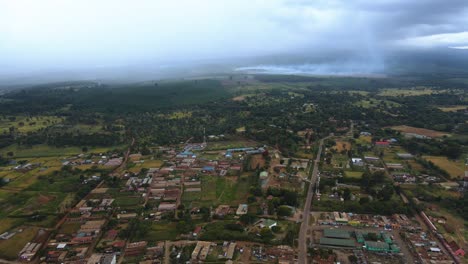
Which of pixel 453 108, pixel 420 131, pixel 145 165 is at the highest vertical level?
pixel 453 108

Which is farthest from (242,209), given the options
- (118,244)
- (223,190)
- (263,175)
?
(118,244)

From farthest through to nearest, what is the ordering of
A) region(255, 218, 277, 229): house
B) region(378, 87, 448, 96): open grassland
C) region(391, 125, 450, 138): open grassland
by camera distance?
region(378, 87, 448, 96): open grassland < region(391, 125, 450, 138): open grassland < region(255, 218, 277, 229): house

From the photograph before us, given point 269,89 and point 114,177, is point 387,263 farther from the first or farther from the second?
point 269,89

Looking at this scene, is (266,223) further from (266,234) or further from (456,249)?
(456,249)

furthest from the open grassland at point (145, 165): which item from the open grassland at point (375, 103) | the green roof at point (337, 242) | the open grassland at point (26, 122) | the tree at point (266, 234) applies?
the open grassland at point (375, 103)

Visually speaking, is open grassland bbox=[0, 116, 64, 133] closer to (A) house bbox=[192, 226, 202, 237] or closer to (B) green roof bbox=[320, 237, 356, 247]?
(A) house bbox=[192, 226, 202, 237]

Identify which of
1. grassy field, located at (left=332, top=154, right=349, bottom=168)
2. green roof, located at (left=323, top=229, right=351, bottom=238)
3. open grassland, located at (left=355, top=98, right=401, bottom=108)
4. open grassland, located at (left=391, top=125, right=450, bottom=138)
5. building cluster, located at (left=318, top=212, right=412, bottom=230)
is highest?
open grassland, located at (left=355, top=98, right=401, bottom=108)

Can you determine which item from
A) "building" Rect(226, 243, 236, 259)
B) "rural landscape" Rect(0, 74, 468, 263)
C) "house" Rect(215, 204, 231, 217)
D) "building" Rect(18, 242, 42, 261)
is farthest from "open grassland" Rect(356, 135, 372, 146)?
"building" Rect(18, 242, 42, 261)

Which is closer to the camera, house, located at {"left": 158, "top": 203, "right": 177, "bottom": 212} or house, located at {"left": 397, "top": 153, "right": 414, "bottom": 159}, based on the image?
house, located at {"left": 158, "top": 203, "right": 177, "bottom": 212}
